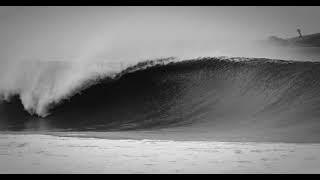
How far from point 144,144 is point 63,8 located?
17442 mm

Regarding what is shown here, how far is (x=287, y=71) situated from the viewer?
12055 millimetres

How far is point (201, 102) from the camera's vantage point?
11953 mm

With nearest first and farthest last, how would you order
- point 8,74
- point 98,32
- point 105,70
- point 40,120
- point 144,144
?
1. point 144,144
2. point 40,120
3. point 105,70
4. point 8,74
5. point 98,32

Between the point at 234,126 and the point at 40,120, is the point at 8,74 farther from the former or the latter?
the point at 234,126

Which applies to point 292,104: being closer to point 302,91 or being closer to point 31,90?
point 302,91

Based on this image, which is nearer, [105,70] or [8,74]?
[105,70]

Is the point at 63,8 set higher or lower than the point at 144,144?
higher

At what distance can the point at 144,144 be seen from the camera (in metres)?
8.05

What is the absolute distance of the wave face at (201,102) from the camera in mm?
10211

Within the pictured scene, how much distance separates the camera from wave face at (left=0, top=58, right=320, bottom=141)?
10.2 metres
